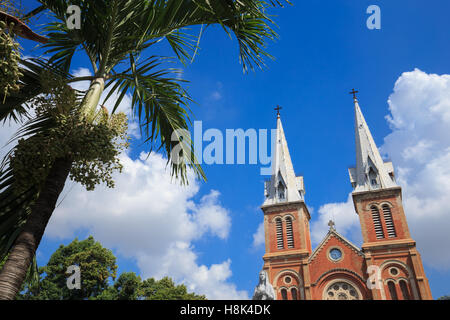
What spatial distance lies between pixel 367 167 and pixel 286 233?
10.6 meters

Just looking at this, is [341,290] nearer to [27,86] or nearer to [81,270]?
[81,270]

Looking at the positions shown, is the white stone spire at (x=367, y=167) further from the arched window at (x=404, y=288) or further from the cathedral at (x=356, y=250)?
the arched window at (x=404, y=288)

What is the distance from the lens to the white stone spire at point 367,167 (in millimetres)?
32094

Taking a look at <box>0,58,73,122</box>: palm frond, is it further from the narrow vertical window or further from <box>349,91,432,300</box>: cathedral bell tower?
the narrow vertical window

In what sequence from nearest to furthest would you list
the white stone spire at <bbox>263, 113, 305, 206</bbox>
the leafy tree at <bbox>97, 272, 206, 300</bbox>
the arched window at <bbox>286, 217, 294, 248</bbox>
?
the leafy tree at <bbox>97, 272, 206, 300</bbox> → the arched window at <bbox>286, 217, 294, 248</bbox> → the white stone spire at <bbox>263, 113, 305, 206</bbox>

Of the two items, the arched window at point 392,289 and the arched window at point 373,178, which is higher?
the arched window at point 373,178

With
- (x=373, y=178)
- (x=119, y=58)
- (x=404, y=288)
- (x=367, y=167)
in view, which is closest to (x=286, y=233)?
(x=373, y=178)

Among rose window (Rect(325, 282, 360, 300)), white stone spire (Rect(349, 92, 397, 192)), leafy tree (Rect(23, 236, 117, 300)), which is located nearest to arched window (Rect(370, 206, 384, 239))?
white stone spire (Rect(349, 92, 397, 192))

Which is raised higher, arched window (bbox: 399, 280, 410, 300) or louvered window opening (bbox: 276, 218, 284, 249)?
louvered window opening (bbox: 276, 218, 284, 249)

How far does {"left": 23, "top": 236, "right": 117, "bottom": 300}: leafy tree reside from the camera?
26438 millimetres

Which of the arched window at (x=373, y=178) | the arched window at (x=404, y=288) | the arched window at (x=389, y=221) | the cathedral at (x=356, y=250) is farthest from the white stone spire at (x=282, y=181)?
the arched window at (x=404, y=288)

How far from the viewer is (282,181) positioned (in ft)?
116

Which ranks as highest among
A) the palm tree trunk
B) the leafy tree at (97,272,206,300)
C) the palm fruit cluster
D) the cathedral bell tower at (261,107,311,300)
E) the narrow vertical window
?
the narrow vertical window
